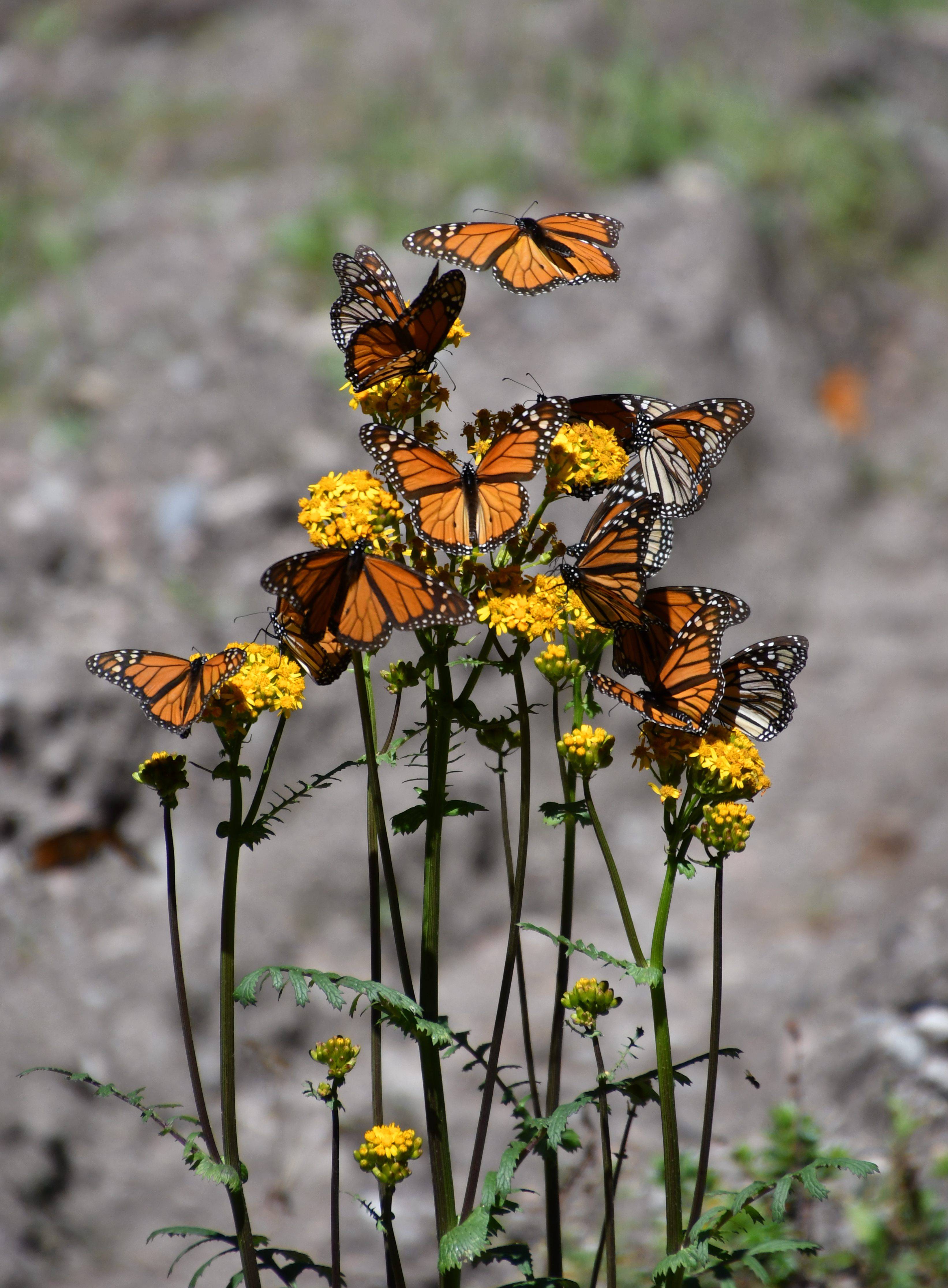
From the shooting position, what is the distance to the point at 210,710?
2266 mm

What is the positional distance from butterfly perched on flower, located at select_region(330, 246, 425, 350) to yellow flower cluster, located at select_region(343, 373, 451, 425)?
0.22m

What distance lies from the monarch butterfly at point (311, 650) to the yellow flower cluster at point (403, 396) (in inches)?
20.1

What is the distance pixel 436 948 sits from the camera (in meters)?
2.36

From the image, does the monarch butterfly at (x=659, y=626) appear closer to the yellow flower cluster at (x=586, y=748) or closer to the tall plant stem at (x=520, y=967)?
the yellow flower cluster at (x=586, y=748)

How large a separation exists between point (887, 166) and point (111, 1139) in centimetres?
1099

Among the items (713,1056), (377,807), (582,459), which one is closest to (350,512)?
(582,459)

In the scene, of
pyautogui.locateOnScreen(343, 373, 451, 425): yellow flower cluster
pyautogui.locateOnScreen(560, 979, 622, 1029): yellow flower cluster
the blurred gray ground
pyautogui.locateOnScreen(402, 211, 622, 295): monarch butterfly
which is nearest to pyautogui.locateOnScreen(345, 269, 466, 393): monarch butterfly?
pyautogui.locateOnScreen(343, 373, 451, 425): yellow flower cluster

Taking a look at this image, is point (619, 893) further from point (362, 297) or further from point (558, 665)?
point (362, 297)

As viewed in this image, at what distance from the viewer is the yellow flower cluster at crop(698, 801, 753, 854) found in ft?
7.28

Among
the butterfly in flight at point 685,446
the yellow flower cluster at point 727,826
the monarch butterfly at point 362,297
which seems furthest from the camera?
the butterfly in flight at point 685,446

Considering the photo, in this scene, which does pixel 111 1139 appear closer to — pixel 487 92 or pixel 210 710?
pixel 210 710

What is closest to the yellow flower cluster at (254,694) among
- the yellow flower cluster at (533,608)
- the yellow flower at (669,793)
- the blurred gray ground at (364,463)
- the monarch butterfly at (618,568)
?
the yellow flower cluster at (533,608)

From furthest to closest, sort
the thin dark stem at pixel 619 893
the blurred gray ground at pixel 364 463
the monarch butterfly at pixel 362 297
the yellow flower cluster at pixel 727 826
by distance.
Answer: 1. the blurred gray ground at pixel 364 463
2. the monarch butterfly at pixel 362 297
3. the yellow flower cluster at pixel 727 826
4. the thin dark stem at pixel 619 893

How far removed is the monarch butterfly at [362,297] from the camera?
2.62 m
